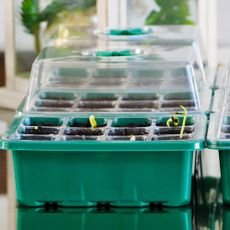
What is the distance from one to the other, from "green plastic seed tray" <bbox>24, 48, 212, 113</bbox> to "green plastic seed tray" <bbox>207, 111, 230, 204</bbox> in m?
0.10

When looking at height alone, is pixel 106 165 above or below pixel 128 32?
below

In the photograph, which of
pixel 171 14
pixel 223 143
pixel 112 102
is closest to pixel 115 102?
pixel 112 102

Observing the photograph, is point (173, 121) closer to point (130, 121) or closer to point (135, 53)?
point (130, 121)

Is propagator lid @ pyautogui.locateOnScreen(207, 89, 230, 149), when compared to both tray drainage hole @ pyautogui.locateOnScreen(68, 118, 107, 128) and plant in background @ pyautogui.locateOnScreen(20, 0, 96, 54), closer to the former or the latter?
tray drainage hole @ pyautogui.locateOnScreen(68, 118, 107, 128)

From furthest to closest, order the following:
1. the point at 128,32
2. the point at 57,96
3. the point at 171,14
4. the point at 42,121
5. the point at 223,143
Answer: the point at 171,14 → the point at 128,32 → the point at 57,96 → the point at 42,121 → the point at 223,143

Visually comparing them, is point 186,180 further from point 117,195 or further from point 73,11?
point 73,11

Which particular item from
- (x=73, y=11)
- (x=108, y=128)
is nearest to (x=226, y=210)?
(x=108, y=128)

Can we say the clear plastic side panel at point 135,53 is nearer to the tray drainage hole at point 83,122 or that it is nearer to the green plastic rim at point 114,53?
the green plastic rim at point 114,53

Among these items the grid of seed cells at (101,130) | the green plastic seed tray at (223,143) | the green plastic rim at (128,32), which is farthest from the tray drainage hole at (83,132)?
the green plastic rim at (128,32)

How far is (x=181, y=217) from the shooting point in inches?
41.4

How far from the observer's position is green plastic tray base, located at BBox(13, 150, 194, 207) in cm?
105

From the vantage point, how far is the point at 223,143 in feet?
3.38

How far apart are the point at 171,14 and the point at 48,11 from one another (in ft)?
0.76

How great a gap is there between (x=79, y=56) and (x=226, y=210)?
33 centimetres
